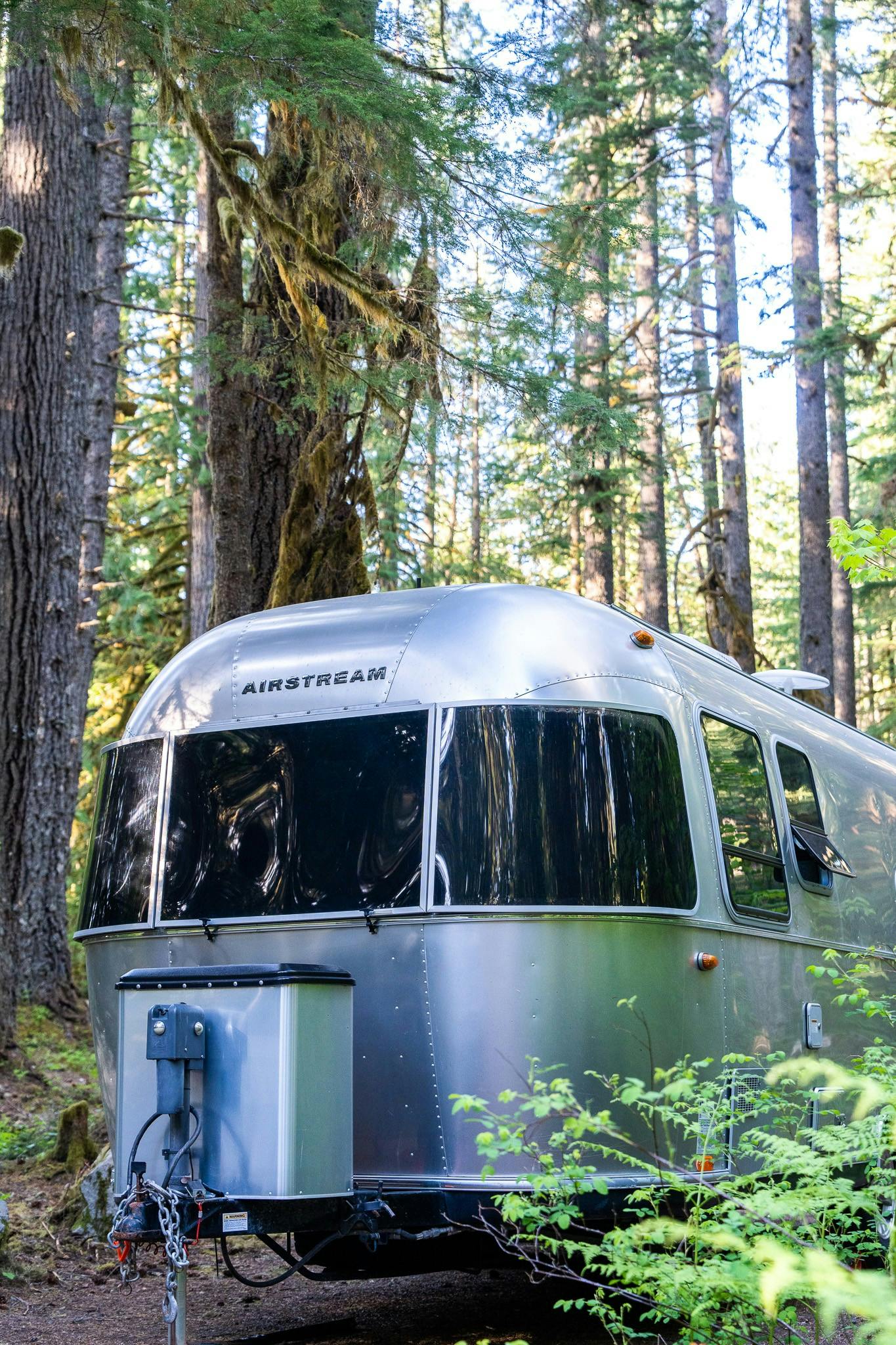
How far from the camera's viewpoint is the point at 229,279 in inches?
415

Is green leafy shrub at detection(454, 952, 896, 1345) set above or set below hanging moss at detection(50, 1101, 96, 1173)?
above

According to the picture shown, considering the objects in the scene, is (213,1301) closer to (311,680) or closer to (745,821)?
(311,680)

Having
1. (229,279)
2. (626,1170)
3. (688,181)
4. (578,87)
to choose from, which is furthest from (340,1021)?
(688,181)

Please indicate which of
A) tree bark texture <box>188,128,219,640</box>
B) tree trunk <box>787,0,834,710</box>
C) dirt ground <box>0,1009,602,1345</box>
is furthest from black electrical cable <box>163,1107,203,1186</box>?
tree trunk <box>787,0,834,710</box>

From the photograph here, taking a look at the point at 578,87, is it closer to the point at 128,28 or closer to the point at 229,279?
the point at 229,279

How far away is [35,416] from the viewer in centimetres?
1112

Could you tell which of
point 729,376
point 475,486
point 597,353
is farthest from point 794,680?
point 475,486

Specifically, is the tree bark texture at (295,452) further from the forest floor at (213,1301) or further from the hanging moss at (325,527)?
the forest floor at (213,1301)

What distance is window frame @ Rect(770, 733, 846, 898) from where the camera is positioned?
7.11 metres

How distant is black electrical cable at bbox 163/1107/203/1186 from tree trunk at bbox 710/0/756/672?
13.7 metres

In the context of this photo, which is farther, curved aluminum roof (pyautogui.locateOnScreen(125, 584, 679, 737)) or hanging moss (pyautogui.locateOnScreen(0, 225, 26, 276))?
hanging moss (pyautogui.locateOnScreen(0, 225, 26, 276))

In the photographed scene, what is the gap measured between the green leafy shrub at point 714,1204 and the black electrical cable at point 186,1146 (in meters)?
1.01

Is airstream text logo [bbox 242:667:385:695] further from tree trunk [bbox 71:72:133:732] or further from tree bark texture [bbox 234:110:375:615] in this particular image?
tree trunk [bbox 71:72:133:732]

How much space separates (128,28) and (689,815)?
4.77 metres
